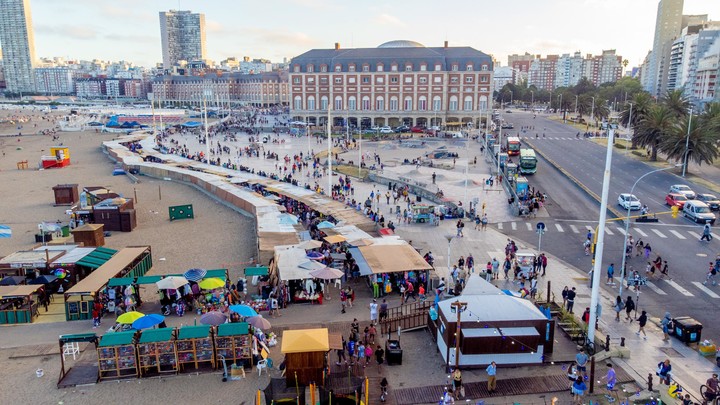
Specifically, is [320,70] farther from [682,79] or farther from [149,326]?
[682,79]

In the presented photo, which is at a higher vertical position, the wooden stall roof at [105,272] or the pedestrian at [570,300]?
the wooden stall roof at [105,272]

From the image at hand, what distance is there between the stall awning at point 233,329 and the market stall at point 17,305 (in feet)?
31.3

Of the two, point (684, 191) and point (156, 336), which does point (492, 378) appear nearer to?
point (156, 336)

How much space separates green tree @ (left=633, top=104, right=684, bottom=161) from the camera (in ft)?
188

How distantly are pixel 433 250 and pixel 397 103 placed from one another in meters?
76.2

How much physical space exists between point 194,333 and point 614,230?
28262mm

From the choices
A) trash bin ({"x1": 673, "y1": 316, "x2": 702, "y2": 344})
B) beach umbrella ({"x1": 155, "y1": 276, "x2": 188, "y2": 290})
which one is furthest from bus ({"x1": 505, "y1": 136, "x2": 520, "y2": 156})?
beach umbrella ({"x1": 155, "y1": 276, "x2": 188, "y2": 290})

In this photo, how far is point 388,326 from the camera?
749 inches

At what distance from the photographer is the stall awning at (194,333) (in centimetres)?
1634

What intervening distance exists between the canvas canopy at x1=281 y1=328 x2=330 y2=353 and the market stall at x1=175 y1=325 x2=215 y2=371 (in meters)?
2.94

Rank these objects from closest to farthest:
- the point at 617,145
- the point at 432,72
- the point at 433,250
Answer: the point at 433,250
the point at 617,145
the point at 432,72

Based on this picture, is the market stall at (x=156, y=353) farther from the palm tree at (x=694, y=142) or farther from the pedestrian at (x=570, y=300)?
the palm tree at (x=694, y=142)

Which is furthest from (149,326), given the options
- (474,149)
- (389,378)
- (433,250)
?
(474,149)

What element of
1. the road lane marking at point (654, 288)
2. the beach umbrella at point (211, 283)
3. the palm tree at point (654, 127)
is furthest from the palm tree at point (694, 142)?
the beach umbrella at point (211, 283)
